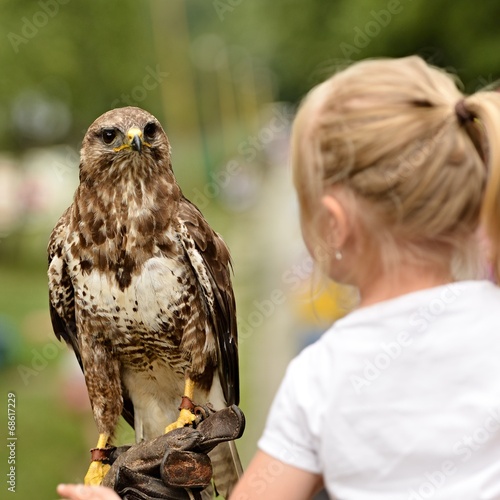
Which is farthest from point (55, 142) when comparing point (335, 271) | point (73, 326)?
point (335, 271)

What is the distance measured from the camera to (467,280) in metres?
1.19

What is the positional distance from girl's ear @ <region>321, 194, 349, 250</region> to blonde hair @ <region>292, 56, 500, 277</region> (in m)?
0.01

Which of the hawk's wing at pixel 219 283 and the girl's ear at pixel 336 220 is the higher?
the girl's ear at pixel 336 220

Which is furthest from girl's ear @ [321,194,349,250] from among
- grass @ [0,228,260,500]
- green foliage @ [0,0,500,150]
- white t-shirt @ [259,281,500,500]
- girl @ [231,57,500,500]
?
green foliage @ [0,0,500,150]

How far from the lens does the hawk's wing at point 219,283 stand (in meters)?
1.85

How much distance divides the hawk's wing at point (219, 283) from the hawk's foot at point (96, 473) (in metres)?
0.36

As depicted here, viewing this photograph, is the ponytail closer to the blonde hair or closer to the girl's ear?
the blonde hair

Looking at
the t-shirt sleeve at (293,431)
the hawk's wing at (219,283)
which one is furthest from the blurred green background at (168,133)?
the t-shirt sleeve at (293,431)

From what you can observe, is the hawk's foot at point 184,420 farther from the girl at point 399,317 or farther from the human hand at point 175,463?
the girl at point 399,317

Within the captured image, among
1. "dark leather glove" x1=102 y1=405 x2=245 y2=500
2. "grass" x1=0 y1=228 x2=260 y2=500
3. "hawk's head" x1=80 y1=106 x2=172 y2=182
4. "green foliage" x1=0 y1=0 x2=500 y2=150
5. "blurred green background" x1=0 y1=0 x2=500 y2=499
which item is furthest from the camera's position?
"green foliage" x1=0 y1=0 x2=500 y2=150

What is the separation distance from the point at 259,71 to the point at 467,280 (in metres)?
11.9

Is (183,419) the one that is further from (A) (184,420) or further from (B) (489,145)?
(B) (489,145)

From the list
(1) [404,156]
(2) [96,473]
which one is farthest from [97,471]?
(1) [404,156]

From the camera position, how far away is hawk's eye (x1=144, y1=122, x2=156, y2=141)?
1744 mm
